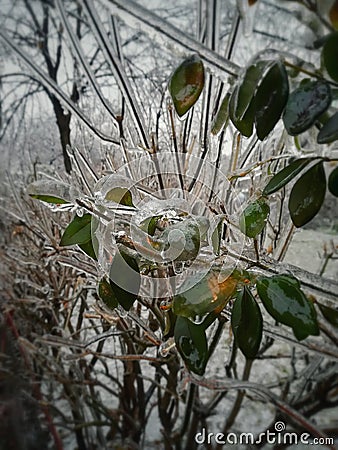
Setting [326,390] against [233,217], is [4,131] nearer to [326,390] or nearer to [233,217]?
[233,217]

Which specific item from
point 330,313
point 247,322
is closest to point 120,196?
point 247,322

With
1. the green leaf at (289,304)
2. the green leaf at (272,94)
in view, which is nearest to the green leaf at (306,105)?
the green leaf at (272,94)

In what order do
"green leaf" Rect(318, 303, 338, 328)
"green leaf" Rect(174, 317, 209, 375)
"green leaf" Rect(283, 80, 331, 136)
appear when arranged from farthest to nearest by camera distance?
"green leaf" Rect(318, 303, 338, 328) → "green leaf" Rect(174, 317, 209, 375) → "green leaf" Rect(283, 80, 331, 136)

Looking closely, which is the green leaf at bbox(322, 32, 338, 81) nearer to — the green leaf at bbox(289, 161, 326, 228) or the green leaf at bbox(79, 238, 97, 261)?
the green leaf at bbox(289, 161, 326, 228)

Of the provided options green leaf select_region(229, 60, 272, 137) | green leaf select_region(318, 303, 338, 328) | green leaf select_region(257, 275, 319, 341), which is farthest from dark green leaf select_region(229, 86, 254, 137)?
green leaf select_region(318, 303, 338, 328)

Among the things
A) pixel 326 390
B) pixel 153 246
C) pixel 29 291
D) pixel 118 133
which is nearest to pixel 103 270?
pixel 153 246

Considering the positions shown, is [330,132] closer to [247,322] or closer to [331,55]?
[331,55]
